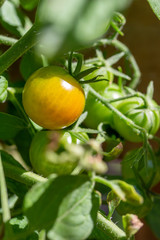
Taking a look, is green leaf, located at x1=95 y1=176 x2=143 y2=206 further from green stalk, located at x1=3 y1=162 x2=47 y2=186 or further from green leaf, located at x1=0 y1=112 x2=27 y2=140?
green leaf, located at x1=0 y1=112 x2=27 y2=140

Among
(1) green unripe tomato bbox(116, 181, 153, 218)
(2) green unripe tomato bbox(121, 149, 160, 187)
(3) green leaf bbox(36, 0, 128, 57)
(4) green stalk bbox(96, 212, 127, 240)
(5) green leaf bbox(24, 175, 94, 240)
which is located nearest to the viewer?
(3) green leaf bbox(36, 0, 128, 57)

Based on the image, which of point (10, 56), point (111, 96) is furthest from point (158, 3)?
point (111, 96)

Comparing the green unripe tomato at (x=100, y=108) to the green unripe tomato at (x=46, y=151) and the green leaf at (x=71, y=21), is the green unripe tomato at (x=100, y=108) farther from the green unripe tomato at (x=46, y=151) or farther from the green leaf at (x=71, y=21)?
the green leaf at (x=71, y=21)

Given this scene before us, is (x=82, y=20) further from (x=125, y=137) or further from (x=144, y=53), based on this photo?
(x=144, y=53)

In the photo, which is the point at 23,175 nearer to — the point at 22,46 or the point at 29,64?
the point at 22,46

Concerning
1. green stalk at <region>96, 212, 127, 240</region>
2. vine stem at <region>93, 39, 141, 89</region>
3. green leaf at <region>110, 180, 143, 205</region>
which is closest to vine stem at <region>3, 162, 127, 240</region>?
green stalk at <region>96, 212, 127, 240</region>

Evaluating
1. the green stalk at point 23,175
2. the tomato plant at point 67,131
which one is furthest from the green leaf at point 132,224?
the green stalk at point 23,175

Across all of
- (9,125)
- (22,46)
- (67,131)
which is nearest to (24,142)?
(9,125)
